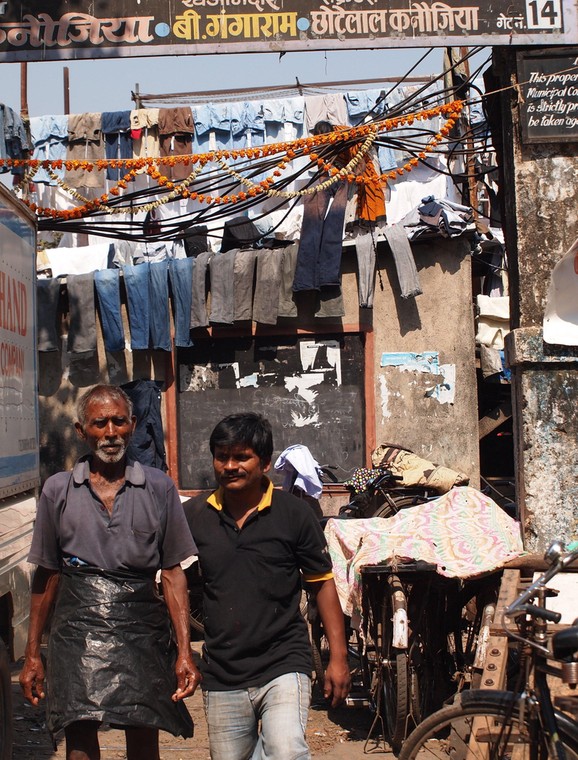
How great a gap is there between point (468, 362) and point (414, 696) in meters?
6.77

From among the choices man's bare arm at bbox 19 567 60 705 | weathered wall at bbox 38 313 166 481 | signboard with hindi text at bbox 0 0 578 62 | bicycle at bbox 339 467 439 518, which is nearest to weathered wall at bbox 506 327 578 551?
signboard with hindi text at bbox 0 0 578 62

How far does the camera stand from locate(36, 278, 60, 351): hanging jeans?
12430mm

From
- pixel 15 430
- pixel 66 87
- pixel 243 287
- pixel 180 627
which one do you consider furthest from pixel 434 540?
pixel 66 87

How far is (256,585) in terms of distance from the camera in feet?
12.1

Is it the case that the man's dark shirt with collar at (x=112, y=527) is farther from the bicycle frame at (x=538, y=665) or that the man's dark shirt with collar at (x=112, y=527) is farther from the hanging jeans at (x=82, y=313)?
the hanging jeans at (x=82, y=313)

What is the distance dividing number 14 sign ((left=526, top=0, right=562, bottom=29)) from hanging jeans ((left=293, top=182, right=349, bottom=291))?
4572 mm

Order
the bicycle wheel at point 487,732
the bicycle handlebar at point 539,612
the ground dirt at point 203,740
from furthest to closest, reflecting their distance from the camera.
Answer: the ground dirt at point 203,740 < the bicycle wheel at point 487,732 < the bicycle handlebar at point 539,612

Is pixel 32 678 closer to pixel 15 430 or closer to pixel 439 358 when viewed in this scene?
pixel 15 430

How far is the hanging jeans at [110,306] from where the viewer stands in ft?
40.1

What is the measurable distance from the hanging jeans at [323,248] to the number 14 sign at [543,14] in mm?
4572

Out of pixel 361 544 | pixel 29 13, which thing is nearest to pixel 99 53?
pixel 29 13

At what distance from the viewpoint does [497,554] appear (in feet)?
19.0

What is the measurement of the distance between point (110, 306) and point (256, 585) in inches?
352

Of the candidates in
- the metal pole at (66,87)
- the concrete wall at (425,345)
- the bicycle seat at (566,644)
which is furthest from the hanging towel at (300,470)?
the metal pole at (66,87)
